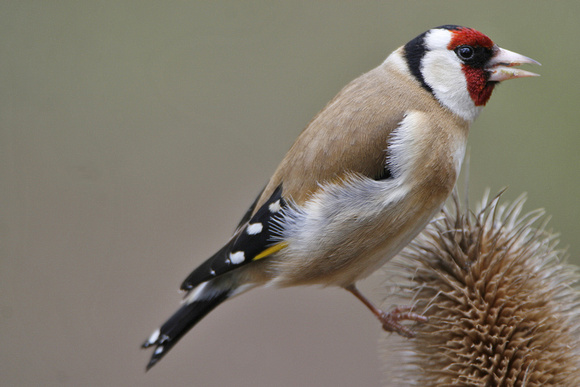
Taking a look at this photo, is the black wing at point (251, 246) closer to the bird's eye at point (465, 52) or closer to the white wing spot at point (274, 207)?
the white wing spot at point (274, 207)

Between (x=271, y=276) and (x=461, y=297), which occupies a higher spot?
(x=271, y=276)

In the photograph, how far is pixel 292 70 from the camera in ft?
18.4

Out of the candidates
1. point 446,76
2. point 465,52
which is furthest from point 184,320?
point 465,52

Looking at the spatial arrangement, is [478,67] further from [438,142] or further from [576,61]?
[576,61]

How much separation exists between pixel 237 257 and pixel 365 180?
1.77 ft

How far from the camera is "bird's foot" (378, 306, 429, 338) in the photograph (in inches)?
101

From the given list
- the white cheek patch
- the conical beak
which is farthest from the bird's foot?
the conical beak

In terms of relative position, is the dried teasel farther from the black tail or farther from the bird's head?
the black tail

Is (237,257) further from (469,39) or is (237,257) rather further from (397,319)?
(469,39)

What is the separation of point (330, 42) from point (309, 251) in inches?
130

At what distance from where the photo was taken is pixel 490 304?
8.07 feet

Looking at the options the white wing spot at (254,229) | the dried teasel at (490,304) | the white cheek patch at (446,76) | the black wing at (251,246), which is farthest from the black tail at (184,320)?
the white cheek patch at (446,76)

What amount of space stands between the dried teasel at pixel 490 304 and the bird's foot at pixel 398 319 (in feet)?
0.11

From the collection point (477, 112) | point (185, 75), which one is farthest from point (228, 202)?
point (477, 112)
